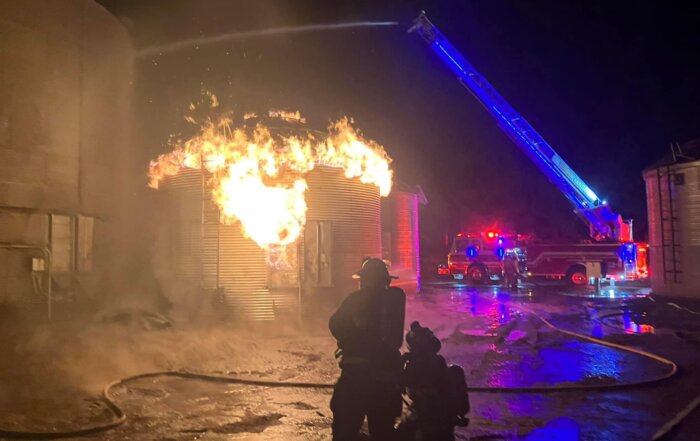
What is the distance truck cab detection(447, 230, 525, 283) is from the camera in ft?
95.1

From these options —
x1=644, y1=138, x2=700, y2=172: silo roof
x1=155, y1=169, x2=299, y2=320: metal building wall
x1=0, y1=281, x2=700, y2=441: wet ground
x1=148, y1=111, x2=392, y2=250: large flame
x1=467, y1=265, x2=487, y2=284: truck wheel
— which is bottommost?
x1=0, y1=281, x2=700, y2=441: wet ground

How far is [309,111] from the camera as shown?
15.8 meters

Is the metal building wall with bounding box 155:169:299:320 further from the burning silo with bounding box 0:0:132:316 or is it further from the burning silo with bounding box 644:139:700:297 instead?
the burning silo with bounding box 644:139:700:297

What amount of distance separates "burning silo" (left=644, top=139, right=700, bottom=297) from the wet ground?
4759 mm

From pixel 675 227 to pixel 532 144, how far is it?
33.9 feet

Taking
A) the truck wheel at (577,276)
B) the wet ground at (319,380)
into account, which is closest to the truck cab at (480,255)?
the truck wheel at (577,276)

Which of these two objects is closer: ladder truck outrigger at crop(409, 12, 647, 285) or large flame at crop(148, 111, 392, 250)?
large flame at crop(148, 111, 392, 250)

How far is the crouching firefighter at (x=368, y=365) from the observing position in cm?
437

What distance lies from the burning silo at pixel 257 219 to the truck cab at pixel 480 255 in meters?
→ 16.9

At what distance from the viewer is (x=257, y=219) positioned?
1345cm

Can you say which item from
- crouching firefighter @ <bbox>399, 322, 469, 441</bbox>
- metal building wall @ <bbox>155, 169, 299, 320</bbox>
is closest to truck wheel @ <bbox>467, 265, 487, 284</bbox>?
metal building wall @ <bbox>155, 169, 299, 320</bbox>

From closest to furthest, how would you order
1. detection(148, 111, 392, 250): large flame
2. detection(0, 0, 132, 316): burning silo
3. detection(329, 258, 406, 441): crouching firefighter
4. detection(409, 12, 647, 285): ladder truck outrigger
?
detection(329, 258, 406, 441): crouching firefighter, detection(0, 0, 132, 316): burning silo, detection(148, 111, 392, 250): large flame, detection(409, 12, 647, 285): ladder truck outrigger

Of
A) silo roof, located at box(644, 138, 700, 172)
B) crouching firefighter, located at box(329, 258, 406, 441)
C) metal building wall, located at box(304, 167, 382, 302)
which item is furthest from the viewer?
silo roof, located at box(644, 138, 700, 172)

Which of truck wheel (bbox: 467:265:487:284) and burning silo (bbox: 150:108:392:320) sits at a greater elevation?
burning silo (bbox: 150:108:392:320)
